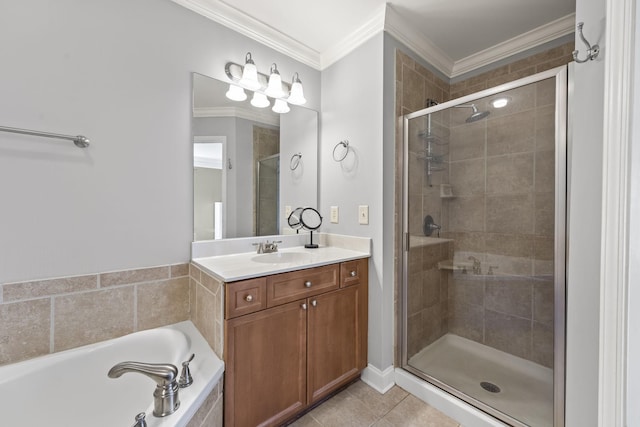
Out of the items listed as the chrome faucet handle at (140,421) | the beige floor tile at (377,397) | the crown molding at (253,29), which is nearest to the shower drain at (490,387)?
the beige floor tile at (377,397)

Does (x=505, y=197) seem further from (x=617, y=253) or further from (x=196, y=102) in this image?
(x=196, y=102)

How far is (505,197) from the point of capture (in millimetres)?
1643

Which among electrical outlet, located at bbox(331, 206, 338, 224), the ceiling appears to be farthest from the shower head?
electrical outlet, located at bbox(331, 206, 338, 224)

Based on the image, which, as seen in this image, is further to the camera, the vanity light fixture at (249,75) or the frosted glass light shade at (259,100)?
the frosted glass light shade at (259,100)

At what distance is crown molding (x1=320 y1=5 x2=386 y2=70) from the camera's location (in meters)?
1.66

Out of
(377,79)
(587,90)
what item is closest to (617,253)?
(587,90)

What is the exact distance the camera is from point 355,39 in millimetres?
1820

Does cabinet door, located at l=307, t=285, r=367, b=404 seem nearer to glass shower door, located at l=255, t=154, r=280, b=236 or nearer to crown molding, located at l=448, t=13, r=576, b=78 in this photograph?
glass shower door, located at l=255, t=154, r=280, b=236

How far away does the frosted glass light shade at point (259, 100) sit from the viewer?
1.78 meters

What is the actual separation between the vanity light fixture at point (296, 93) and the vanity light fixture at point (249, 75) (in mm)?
271

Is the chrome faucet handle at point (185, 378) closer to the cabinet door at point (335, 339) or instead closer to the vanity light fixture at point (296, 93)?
the cabinet door at point (335, 339)

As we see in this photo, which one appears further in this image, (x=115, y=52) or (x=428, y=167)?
(x=428, y=167)

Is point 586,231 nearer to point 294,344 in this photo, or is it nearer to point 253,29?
point 294,344

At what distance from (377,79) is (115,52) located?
147 cm
